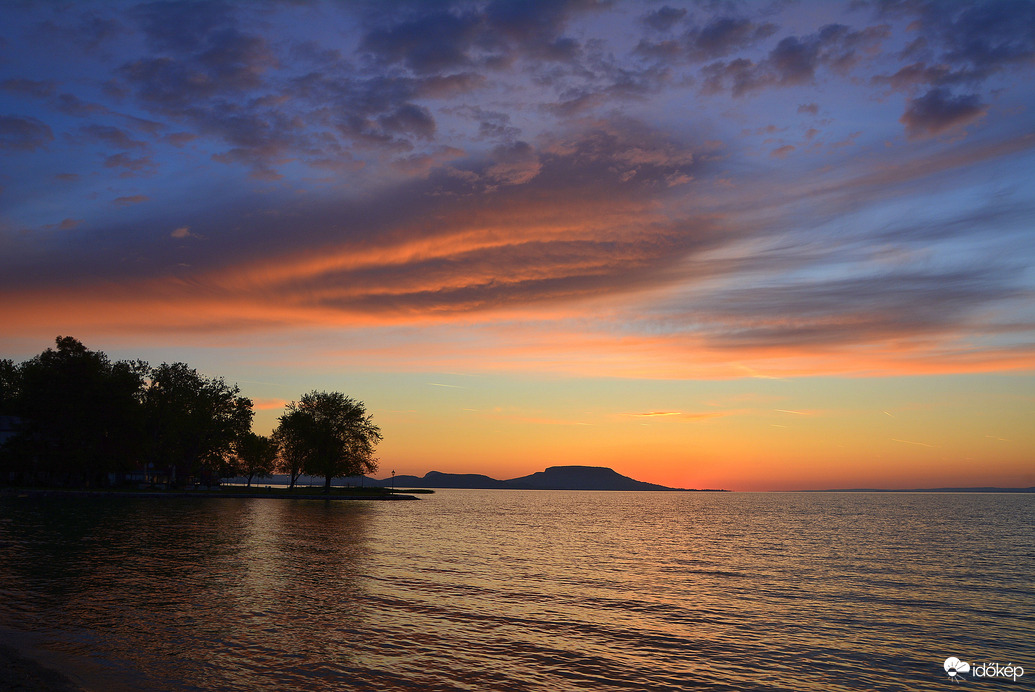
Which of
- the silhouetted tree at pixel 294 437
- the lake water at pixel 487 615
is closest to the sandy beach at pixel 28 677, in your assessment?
the lake water at pixel 487 615

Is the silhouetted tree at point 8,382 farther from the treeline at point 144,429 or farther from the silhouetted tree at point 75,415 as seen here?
the silhouetted tree at point 75,415

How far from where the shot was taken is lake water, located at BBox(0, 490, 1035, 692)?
64.3 feet

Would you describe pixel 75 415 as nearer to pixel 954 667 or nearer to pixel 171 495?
pixel 171 495

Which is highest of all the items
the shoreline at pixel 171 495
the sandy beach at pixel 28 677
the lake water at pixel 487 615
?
the sandy beach at pixel 28 677

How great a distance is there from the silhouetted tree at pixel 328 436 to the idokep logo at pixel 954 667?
395 ft

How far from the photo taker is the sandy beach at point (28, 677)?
15.5m

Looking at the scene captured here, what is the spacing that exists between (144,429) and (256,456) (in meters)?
40.2

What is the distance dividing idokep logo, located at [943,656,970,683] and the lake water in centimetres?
33

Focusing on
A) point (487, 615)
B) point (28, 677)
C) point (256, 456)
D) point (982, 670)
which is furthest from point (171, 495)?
point (982, 670)

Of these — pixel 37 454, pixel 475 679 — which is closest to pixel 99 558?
pixel 475 679

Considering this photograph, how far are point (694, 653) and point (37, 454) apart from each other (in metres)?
119

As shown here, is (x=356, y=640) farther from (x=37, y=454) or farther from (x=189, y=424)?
(x=189, y=424)

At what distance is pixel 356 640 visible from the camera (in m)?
22.8

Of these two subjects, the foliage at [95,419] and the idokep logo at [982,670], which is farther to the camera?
the foliage at [95,419]
